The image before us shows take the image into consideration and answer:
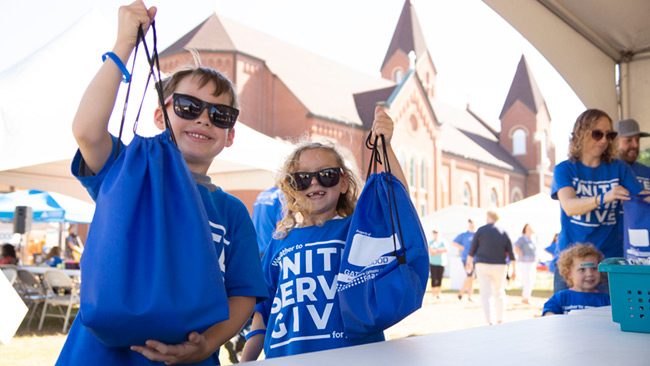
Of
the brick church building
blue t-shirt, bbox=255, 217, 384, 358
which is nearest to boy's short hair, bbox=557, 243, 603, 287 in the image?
blue t-shirt, bbox=255, 217, 384, 358


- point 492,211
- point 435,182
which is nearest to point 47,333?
point 492,211

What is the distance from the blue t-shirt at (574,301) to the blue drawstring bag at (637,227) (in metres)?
0.41

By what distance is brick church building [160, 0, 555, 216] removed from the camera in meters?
31.5

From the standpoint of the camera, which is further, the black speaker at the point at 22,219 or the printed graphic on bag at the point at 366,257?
the black speaker at the point at 22,219

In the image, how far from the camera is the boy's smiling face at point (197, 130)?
1.63 metres

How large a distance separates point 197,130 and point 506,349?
1038 mm

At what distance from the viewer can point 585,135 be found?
11.5 ft

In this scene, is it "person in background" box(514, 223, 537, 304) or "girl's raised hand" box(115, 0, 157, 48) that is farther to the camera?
"person in background" box(514, 223, 537, 304)

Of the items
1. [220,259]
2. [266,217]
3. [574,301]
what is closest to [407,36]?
[266,217]

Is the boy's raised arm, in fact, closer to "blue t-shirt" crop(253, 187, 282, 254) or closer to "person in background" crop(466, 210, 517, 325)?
"blue t-shirt" crop(253, 187, 282, 254)

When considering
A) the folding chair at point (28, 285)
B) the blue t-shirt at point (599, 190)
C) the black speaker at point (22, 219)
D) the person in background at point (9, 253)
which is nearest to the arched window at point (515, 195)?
the person in background at point (9, 253)

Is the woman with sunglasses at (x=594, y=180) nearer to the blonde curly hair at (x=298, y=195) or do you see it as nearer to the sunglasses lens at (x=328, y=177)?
the blonde curly hair at (x=298, y=195)

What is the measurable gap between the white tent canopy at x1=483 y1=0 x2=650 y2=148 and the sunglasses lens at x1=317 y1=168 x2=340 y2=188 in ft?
8.48

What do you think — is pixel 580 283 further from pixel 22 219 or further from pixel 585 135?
pixel 22 219
